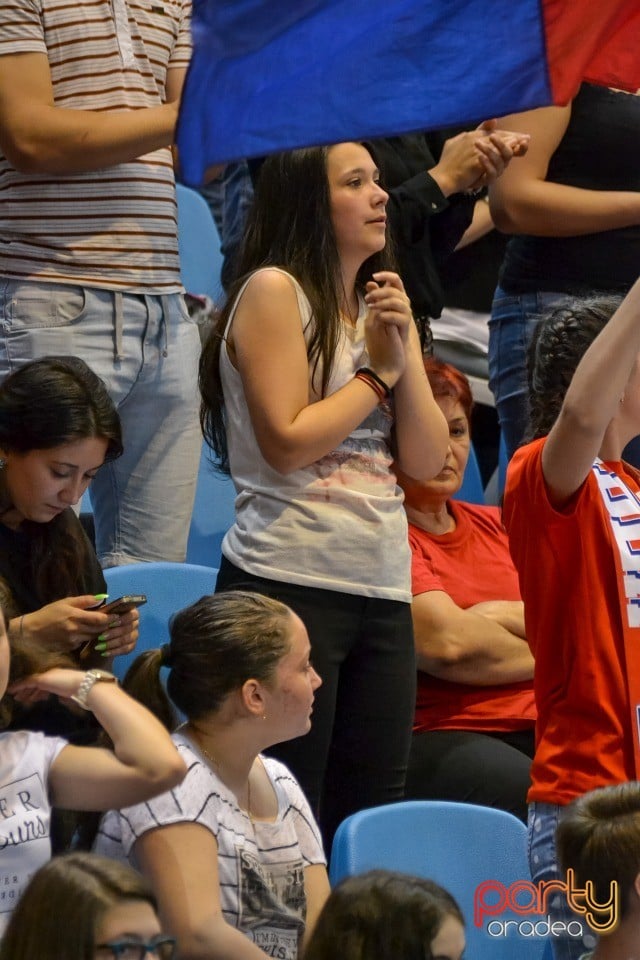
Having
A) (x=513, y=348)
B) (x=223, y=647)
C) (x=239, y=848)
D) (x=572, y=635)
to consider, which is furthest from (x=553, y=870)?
(x=513, y=348)

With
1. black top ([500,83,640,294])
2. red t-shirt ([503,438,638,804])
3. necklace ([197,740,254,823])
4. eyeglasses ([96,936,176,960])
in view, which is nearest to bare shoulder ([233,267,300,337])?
red t-shirt ([503,438,638,804])

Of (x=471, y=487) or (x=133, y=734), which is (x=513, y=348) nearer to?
(x=471, y=487)

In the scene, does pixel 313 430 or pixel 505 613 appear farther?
pixel 505 613

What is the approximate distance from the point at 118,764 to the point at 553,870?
2.32 feet

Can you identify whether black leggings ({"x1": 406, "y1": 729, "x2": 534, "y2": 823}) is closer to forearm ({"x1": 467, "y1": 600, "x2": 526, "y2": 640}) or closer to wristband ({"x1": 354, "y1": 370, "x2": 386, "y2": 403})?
forearm ({"x1": 467, "y1": 600, "x2": 526, "y2": 640})

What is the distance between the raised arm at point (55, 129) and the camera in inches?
124

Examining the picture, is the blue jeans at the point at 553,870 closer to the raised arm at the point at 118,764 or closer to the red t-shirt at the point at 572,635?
the red t-shirt at the point at 572,635

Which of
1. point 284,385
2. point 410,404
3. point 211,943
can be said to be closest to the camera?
point 211,943

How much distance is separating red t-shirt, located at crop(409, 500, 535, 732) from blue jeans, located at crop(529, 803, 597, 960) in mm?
1013

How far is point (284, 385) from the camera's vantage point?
9.23ft

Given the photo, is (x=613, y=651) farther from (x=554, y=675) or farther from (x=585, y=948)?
(x=585, y=948)

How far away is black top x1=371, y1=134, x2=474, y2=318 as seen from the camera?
350 cm

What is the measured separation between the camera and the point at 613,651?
8.17ft

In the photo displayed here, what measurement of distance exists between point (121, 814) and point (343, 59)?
119cm
